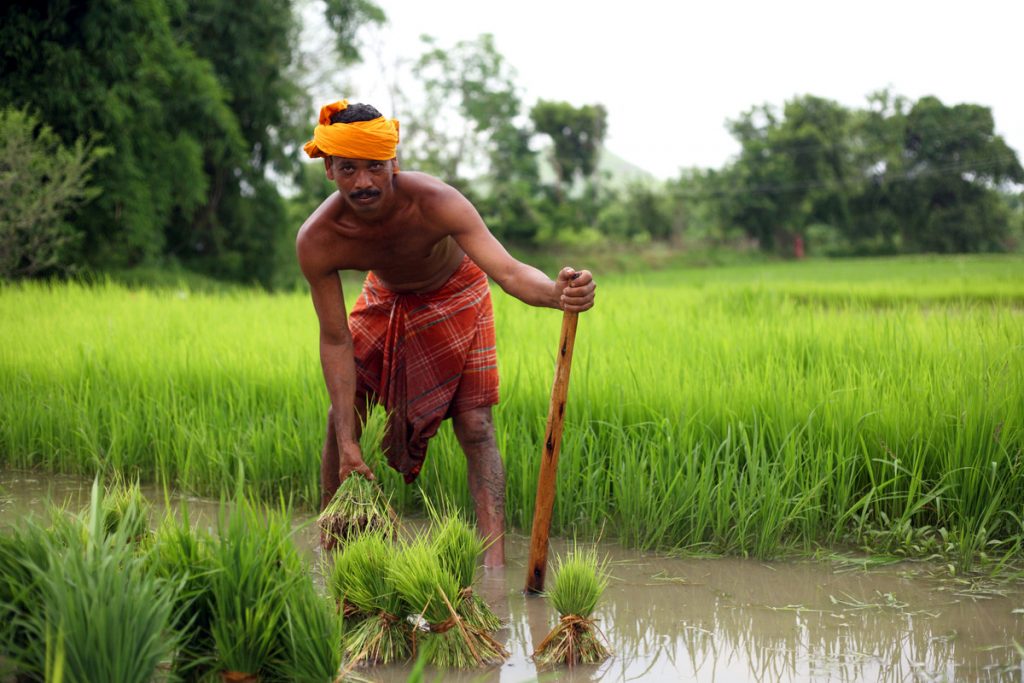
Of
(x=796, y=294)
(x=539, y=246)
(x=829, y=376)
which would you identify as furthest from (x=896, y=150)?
(x=829, y=376)

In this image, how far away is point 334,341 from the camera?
11.3 feet

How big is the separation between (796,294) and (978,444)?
930 cm

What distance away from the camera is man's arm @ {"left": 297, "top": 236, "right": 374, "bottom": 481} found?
336cm

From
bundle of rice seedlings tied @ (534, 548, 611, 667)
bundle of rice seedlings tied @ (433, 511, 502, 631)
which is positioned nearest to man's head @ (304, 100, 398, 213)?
bundle of rice seedlings tied @ (433, 511, 502, 631)

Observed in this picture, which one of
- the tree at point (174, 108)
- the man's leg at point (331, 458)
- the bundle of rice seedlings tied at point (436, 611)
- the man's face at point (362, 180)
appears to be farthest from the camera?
the tree at point (174, 108)

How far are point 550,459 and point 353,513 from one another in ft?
2.03

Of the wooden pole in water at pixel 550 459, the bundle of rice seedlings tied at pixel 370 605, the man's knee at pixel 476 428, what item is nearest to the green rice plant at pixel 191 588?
the bundle of rice seedlings tied at pixel 370 605

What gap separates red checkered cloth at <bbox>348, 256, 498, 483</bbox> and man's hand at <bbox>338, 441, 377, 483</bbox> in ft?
1.07

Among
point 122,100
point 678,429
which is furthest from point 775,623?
point 122,100

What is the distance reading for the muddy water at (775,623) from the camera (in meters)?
2.64

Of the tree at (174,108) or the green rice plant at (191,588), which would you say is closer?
the green rice plant at (191,588)

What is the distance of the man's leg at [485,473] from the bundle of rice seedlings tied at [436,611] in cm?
69

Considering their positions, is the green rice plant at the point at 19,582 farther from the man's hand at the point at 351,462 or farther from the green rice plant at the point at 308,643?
the man's hand at the point at 351,462

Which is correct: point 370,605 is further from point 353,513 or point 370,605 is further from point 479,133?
point 479,133
